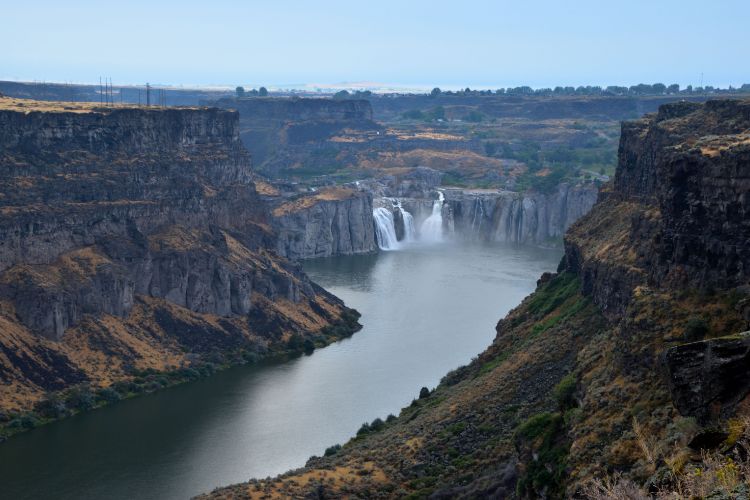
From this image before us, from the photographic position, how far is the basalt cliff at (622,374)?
33.9m

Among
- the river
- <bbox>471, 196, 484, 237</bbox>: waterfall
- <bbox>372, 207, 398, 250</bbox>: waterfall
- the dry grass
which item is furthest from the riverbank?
<bbox>471, 196, 484, 237</bbox>: waterfall

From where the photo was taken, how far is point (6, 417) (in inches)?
3113

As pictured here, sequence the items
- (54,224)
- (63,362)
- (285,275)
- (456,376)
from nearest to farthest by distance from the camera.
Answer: (456,376), (63,362), (54,224), (285,275)

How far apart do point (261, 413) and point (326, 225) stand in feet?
236

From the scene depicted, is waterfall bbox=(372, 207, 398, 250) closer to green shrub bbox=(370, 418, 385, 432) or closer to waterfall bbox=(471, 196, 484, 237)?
waterfall bbox=(471, 196, 484, 237)

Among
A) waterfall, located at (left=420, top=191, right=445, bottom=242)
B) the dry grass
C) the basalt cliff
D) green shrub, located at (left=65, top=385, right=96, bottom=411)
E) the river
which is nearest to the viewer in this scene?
the dry grass

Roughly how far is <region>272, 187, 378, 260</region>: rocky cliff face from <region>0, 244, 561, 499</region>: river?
2806cm

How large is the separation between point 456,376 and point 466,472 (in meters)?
19.1

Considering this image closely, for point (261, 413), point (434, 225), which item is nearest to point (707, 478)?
point (261, 413)

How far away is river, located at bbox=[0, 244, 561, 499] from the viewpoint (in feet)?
224

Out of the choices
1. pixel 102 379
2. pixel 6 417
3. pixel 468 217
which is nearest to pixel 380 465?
pixel 6 417

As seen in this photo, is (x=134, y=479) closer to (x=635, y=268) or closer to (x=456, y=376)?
(x=456, y=376)

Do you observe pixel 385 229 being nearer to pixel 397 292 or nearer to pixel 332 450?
pixel 397 292

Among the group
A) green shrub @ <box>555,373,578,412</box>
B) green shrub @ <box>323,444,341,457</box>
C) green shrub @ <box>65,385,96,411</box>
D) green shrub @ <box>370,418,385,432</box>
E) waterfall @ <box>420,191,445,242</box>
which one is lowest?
waterfall @ <box>420,191,445,242</box>
